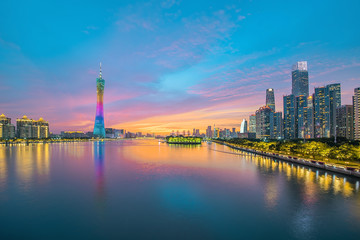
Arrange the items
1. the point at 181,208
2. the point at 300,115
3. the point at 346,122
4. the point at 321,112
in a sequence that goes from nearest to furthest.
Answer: the point at 181,208
the point at 346,122
the point at 321,112
the point at 300,115

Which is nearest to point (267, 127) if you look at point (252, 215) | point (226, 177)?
point (226, 177)

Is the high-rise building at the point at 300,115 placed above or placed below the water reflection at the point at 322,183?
above

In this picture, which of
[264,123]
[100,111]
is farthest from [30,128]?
[264,123]

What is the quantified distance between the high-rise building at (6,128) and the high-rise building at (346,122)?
20123 cm

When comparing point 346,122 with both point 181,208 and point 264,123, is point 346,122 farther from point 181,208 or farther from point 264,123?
point 181,208

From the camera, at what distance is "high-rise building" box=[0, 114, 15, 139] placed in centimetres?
15075

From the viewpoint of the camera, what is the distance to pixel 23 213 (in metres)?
14.2

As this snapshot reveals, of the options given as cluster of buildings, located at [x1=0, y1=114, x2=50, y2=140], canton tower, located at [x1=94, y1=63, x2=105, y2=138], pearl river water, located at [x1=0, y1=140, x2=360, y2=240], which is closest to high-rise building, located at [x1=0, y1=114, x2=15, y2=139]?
cluster of buildings, located at [x1=0, y1=114, x2=50, y2=140]

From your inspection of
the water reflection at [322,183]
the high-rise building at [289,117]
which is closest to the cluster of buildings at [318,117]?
the high-rise building at [289,117]

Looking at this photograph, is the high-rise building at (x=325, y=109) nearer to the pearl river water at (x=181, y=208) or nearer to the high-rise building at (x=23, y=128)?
the pearl river water at (x=181, y=208)

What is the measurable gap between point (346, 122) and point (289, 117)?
43517 mm

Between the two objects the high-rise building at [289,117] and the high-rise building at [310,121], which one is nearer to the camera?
the high-rise building at [310,121]

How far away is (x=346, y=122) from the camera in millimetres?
117000

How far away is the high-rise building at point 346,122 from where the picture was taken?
374 ft
